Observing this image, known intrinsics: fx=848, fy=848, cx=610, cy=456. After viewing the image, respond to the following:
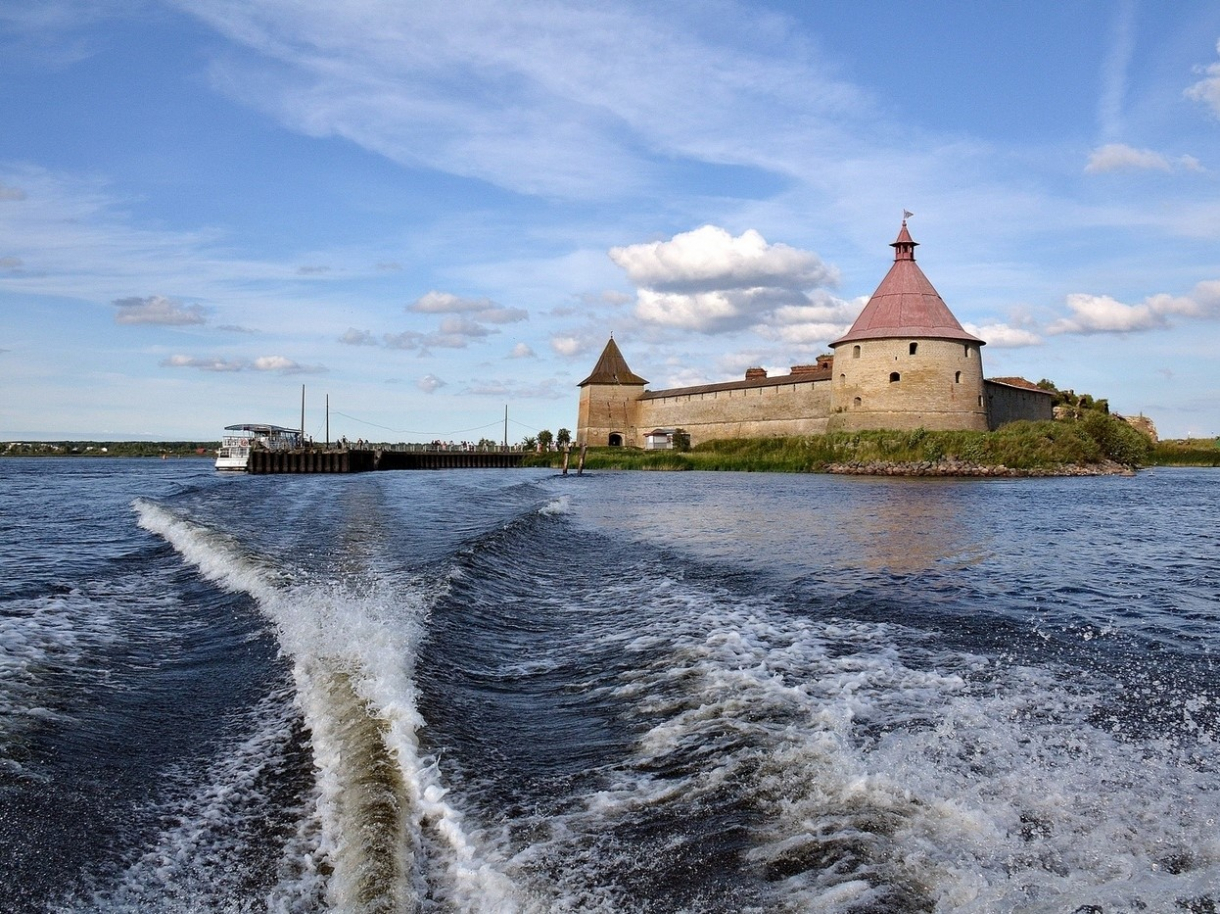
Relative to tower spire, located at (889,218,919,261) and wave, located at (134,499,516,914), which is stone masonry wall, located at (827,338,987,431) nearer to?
tower spire, located at (889,218,919,261)

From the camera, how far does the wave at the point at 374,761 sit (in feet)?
8.27

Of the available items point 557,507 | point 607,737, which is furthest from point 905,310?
point 607,737

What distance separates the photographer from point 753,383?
43.4 meters

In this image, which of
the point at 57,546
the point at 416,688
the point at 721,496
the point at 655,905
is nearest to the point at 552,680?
the point at 416,688

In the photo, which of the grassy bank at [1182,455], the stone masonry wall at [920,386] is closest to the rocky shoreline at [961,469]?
the stone masonry wall at [920,386]

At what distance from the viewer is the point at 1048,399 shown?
45.0 m

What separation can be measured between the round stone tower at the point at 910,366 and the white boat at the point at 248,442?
1159 inches

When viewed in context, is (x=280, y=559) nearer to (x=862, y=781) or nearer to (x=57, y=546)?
(x=57, y=546)

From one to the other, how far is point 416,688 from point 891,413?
115 feet

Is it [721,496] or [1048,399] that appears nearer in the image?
[721,496]

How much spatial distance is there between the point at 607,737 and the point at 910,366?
35.8m

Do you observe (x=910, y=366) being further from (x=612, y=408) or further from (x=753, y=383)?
(x=612, y=408)

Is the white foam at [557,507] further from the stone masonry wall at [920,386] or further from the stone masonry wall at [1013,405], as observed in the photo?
the stone masonry wall at [1013,405]

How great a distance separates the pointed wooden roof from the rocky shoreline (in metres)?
A: 22.2
